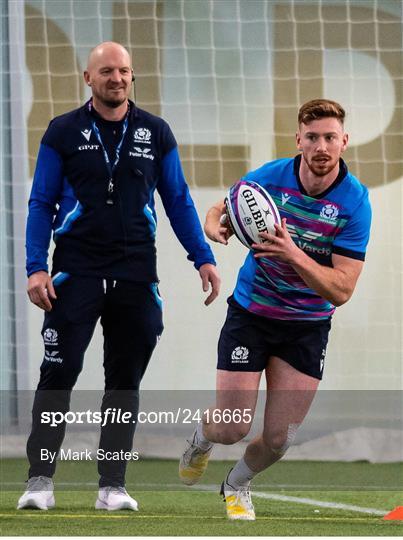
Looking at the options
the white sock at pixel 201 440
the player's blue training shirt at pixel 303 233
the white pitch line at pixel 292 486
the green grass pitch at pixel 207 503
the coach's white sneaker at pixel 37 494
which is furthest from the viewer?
the white pitch line at pixel 292 486

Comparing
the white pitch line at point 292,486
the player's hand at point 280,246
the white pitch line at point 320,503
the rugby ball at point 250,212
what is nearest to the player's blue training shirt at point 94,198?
the rugby ball at point 250,212

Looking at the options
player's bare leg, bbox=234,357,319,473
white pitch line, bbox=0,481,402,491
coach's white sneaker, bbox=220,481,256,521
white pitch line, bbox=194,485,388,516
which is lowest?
white pitch line, bbox=0,481,402,491

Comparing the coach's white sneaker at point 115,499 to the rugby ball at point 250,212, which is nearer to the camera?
the rugby ball at point 250,212

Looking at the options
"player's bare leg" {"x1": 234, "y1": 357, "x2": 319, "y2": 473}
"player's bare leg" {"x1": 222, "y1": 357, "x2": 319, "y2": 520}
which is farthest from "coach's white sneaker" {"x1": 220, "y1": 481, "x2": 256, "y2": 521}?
"player's bare leg" {"x1": 234, "y1": 357, "x2": 319, "y2": 473}

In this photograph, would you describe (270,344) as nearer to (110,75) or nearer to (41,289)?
(41,289)

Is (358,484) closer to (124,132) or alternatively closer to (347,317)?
(347,317)

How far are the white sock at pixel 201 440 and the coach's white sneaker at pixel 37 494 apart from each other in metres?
0.71

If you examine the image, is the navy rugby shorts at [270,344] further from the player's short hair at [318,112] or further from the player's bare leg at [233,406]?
the player's short hair at [318,112]

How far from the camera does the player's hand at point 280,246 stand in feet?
15.6

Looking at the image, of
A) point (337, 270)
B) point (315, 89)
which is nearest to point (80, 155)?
A: point (337, 270)

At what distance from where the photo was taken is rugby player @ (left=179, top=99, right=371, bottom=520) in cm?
509

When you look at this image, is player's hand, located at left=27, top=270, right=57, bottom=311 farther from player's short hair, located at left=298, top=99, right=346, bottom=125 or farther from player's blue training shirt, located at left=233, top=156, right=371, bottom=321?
player's short hair, located at left=298, top=99, right=346, bottom=125

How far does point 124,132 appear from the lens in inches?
209

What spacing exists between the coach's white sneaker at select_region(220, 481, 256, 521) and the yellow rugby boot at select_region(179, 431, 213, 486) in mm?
385
